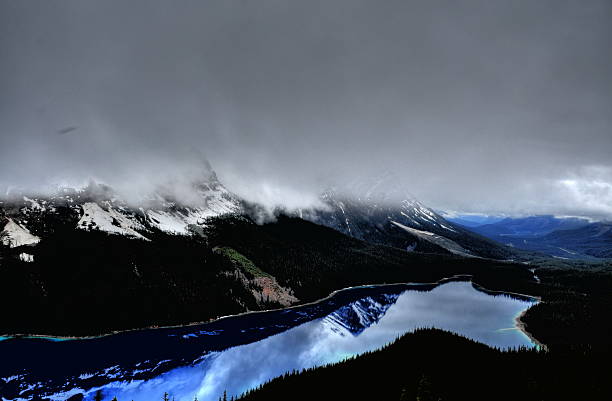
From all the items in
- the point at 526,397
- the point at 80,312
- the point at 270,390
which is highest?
the point at 80,312

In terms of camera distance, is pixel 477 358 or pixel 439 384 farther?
pixel 477 358

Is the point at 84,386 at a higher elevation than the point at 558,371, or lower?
higher

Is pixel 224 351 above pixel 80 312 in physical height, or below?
below

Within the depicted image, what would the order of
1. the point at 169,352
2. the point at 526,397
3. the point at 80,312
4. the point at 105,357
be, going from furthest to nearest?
the point at 80,312
the point at 169,352
the point at 105,357
the point at 526,397

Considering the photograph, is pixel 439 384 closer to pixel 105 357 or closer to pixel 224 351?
pixel 224 351

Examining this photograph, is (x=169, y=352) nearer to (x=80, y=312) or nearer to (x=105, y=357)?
(x=105, y=357)

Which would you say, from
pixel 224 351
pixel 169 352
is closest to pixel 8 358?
pixel 169 352

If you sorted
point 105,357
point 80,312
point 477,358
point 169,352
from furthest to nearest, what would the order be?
point 80,312 → point 169,352 → point 105,357 → point 477,358

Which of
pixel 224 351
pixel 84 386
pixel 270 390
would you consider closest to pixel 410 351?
pixel 270 390

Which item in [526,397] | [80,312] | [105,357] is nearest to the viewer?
[526,397]
